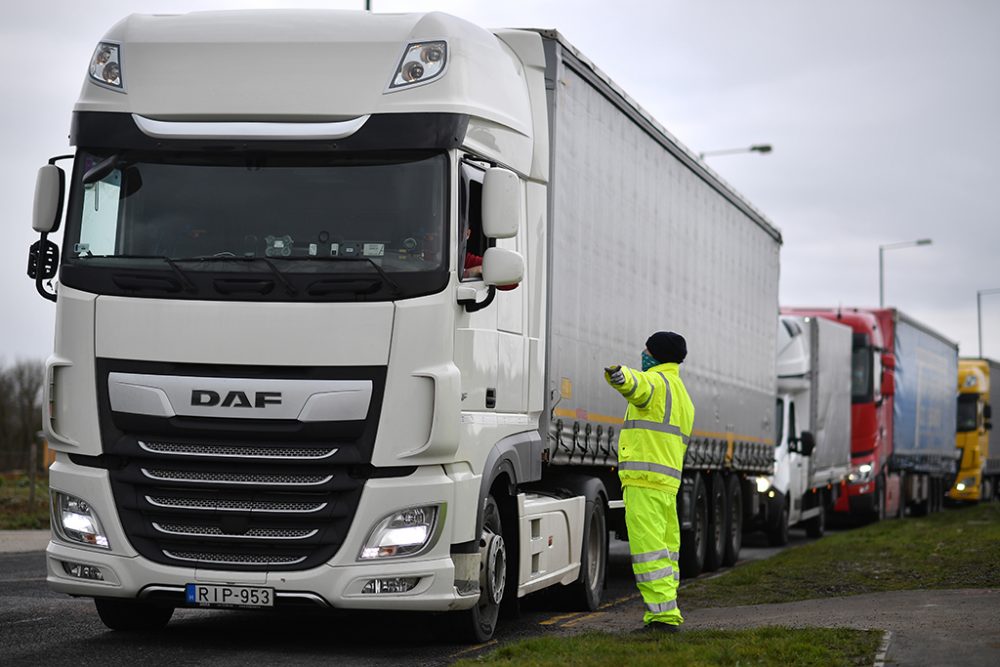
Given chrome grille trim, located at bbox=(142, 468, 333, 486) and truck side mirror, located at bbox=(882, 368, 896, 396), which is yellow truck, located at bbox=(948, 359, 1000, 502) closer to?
truck side mirror, located at bbox=(882, 368, 896, 396)

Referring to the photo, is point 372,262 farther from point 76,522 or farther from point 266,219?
point 76,522

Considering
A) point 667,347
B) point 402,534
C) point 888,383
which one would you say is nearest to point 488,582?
point 402,534

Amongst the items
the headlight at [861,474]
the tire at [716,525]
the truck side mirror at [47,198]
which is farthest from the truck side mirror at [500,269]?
the headlight at [861,474]

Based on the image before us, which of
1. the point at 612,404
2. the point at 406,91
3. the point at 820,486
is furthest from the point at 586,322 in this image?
the point at 820,486

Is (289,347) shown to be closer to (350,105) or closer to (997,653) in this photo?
(350,105)

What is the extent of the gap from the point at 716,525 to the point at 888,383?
48.3 ft

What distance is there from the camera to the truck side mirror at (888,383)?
31.9 meters

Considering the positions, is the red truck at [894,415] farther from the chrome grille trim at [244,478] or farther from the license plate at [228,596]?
the license plate at [228,596]

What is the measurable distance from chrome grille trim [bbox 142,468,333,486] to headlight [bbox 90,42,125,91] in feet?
7.66

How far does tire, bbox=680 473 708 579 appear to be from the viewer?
17016 mm

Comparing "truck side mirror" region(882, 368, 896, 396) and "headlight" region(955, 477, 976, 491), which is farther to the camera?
"headlight" region(955, 477, 976, 491)

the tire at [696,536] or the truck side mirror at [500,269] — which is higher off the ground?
the truck side mirror at [500,269]

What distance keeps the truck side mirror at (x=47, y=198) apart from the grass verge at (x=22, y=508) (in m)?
14.6

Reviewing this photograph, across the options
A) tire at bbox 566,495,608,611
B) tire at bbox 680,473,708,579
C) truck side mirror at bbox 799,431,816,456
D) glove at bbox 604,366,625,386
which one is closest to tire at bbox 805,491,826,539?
truck side mirror at bbox 799,431,816,456
